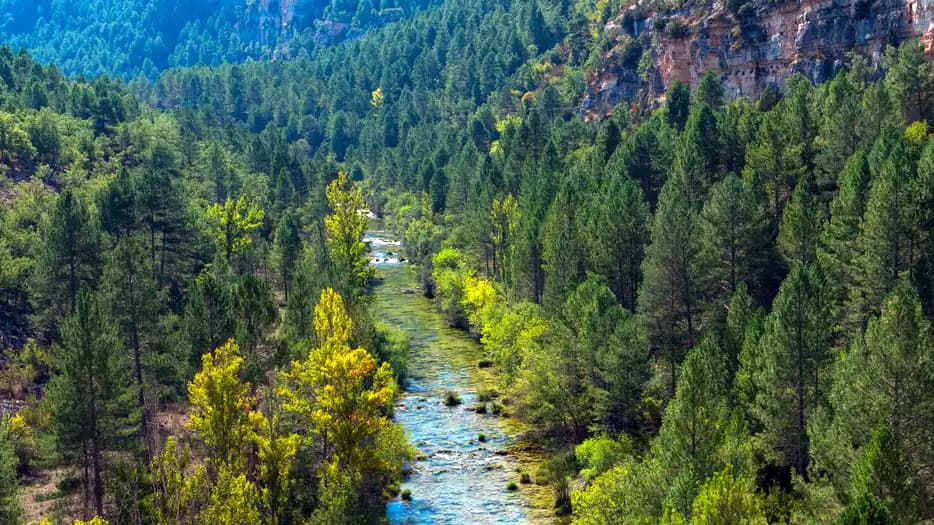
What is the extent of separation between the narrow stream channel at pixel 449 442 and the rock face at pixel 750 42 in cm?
5752

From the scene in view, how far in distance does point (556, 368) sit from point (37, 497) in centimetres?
3755

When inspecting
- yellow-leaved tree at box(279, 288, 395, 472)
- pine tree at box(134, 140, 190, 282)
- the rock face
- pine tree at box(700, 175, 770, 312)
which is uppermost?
the rock face

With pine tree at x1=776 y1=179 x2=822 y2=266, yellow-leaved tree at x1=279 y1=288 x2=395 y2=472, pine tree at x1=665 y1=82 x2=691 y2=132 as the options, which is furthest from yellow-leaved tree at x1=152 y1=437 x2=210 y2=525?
pine tree at x1=665 y1=82 x2=691 y2=132

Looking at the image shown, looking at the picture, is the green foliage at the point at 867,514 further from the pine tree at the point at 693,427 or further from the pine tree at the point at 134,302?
the pine tree at the point at 134,302

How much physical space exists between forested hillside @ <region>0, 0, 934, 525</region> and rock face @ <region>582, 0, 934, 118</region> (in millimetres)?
6193

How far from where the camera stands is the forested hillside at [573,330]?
49.4 m

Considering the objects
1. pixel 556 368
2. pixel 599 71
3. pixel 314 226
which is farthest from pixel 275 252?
pixel 599 71

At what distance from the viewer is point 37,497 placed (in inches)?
2372

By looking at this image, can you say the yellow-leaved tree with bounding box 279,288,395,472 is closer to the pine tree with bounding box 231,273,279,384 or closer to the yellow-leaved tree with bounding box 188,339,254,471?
the yellow-leaved tree with bounding box 188,339,254,471

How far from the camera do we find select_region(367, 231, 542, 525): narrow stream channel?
64.2m

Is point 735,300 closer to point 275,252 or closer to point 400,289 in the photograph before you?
point 275,252

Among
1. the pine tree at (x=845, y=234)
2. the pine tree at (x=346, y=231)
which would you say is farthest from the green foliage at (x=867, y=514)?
the pine tree at (x=346, y=231)

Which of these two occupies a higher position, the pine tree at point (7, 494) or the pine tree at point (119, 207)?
the pine tree at point (119, 207)

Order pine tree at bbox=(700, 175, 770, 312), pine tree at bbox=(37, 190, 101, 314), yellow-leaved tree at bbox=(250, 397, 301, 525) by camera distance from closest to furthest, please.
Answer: yellow-leaved tree at bbox=(250, 397, 301, 525) → pine tree at bbox=(700, 175, 770, 312) → pine tree at bbox=(37, 190, 101, 314)
